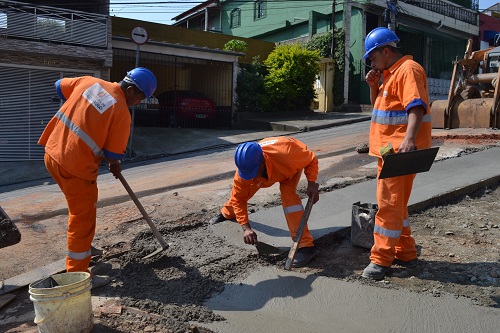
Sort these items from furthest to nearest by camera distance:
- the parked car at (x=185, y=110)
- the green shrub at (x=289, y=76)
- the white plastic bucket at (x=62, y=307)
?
the green shrub at (x=289, y=76) < the parked car at (x=185, y=110) < the white plastic bucket at (x=62, y=307)

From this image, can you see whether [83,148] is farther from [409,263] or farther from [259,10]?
[259,10]

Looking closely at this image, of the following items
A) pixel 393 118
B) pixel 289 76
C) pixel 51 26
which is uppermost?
pixel 51 26

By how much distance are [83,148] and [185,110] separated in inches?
475

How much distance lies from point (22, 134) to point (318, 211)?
9455 millimetres

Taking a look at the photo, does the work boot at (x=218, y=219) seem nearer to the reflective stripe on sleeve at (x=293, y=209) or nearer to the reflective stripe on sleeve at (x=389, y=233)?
the reflective stripe on sleeve at (x=293, y=209)

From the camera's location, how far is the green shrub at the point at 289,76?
53.1 ft

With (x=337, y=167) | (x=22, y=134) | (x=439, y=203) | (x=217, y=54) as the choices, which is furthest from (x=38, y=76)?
(x=439, y=203)

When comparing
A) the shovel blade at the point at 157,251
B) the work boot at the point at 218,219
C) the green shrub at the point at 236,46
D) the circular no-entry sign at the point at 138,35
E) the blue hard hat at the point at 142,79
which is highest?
the green shrub at the point at 236,46

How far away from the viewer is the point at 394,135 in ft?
11.0

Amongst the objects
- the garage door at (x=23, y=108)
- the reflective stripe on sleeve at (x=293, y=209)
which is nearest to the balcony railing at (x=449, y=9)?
the garage door at (x=23, y=108)

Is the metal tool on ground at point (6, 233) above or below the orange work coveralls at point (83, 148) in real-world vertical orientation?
below

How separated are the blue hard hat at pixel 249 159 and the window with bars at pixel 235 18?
23969mm

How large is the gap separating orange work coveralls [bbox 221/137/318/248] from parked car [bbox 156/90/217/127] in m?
11.5

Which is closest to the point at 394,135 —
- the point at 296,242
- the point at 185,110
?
the point at 296,242
